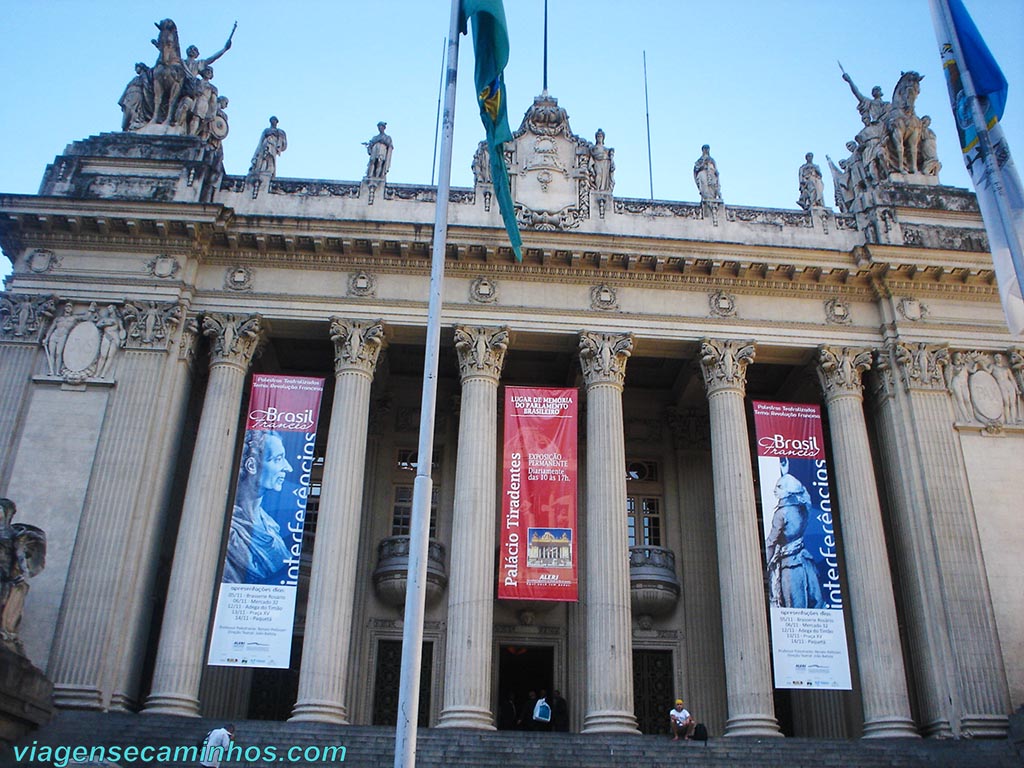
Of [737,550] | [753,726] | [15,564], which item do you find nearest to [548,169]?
[737,550]

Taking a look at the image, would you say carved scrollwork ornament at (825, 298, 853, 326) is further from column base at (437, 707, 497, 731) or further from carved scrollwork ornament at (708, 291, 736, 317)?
column base at (437, 707, 497, 731)

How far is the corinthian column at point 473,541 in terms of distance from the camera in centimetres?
2083

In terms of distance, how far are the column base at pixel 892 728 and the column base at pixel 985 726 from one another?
100 cm

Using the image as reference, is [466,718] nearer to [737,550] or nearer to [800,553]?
[737,550]

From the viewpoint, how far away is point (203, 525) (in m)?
22.1

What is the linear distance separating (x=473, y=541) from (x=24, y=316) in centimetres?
1220

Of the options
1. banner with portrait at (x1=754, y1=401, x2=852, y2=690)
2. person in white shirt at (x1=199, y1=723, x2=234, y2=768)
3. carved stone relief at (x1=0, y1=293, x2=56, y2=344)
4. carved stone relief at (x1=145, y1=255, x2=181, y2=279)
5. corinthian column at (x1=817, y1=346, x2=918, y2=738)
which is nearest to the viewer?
person in white shirt at (x1=199, y1=723, x2=234, y2=768)

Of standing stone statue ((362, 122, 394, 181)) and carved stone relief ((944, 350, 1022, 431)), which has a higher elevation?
standing stone statue ((362, 122, 394, 181))

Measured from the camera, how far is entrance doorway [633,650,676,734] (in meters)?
25.9

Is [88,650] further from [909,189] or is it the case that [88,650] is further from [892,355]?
[909,189]

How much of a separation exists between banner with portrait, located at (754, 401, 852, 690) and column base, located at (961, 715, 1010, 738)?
98.1 inches

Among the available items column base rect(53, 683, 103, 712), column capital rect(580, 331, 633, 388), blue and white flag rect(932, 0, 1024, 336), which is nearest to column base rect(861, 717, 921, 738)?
column capital rect(580, 331, 633, 388)

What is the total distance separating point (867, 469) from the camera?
78.3ft

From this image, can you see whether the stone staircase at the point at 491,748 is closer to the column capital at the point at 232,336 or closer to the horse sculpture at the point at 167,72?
the column capital at the point at 232,336
